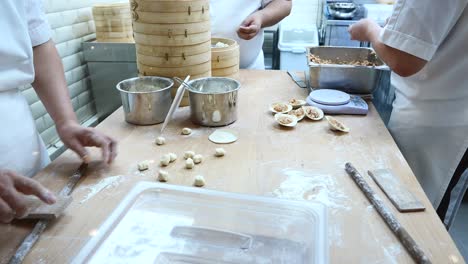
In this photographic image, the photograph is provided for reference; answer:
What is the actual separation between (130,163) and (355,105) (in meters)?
0.78

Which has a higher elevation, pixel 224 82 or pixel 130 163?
pixel 224 82

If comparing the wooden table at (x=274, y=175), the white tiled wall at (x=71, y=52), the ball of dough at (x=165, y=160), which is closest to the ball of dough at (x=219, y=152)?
the wooden table at (x=274, y=175)

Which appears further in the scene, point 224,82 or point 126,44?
point 126,44

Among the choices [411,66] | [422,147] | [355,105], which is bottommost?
[422,147]

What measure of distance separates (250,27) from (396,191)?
1098 millimetres

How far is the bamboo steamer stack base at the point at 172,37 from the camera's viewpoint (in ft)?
3.87

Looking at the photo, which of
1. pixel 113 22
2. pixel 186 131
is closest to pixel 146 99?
pixel 186 131

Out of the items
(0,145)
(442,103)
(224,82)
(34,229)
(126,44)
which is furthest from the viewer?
(126,44)

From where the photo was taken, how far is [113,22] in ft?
6.38

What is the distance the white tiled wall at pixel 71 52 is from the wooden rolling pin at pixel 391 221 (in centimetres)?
147

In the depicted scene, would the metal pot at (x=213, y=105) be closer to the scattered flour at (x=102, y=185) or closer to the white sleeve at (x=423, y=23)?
the scattered flour at (x=102, y=185)

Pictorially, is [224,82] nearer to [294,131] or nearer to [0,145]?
[294,131]

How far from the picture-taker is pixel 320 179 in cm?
86

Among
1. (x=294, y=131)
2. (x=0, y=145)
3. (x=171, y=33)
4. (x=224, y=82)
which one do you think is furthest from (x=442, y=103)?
(x=0, y=145)
